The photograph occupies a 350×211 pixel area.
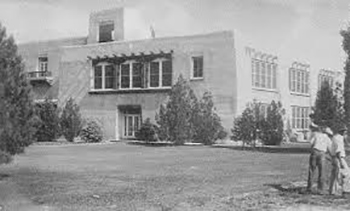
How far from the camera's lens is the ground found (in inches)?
454

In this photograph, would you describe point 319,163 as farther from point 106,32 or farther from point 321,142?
point 106,32

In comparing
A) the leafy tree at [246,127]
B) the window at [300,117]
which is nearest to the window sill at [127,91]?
the leafy tree at [246,127]

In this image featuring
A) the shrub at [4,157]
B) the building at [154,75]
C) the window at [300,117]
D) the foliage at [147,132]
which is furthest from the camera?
the window at [300,117]

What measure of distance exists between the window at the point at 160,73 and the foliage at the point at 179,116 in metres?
4.76

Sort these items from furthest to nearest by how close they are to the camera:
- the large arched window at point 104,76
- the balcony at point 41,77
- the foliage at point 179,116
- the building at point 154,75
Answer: the balcony at point 41,77 < the large arched window at point 104,76 < the building at point 154,75 < the foliage at point 179,116

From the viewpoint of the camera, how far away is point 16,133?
15.3 metres

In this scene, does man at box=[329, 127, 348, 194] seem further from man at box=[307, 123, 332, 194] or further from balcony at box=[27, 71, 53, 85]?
balcony at box=[27, 71, 53, 85]

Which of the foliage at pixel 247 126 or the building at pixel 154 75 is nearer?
the foliage at pixel 247 126

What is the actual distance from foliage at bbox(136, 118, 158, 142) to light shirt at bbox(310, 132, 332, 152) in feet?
84.1

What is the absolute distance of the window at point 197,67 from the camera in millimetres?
39375

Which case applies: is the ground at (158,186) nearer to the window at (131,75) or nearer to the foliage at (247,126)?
the foliage at (247,126)

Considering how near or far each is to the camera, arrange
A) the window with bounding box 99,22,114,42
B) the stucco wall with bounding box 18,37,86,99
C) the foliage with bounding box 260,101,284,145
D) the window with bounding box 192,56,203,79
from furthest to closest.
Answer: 1. the stucco wall with bounding box 18,37,86,99
2. the window with bounding box 99,22,114,42
3. the window with bounding box 192,56,203,79
4. the foliage with bounding box 260,101,284,145

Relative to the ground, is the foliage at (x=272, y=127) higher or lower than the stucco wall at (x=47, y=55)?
lower

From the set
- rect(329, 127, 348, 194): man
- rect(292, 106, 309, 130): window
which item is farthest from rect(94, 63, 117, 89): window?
rect(329, 127, 348, 194): man
